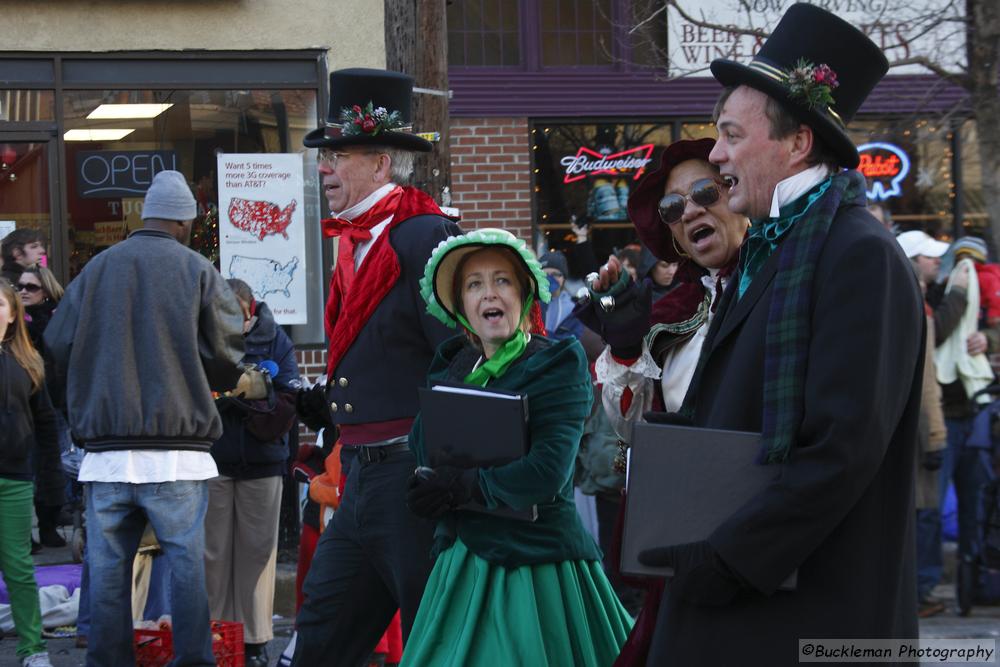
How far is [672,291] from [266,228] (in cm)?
571

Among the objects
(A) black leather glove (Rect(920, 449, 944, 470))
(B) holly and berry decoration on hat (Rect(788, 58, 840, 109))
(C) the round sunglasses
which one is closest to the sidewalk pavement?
(A) black leather glove (Rect(920, 449, 944, 470))

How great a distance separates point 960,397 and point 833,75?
6.05m

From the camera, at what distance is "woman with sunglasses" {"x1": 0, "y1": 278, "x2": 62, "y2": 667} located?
6516 millimetres

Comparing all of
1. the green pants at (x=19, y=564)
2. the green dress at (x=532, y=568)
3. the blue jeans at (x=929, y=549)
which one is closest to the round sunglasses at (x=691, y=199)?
the green dress at (x=532, y=568)

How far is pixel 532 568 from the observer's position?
4.25 metres

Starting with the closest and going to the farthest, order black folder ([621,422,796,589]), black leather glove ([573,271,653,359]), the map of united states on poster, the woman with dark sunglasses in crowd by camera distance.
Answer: black folder ([621,422,796,589])
black leather glove ([573,271,653,359])
the woman with dark sunglasses in crowd
the map of united states on poster

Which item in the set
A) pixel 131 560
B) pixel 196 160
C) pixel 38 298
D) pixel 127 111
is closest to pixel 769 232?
pixel 131 560

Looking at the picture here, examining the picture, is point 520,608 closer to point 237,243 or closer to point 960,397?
point 960,397

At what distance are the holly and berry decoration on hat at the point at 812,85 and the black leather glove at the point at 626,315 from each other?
4.86ft

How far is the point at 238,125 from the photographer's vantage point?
9641 mm

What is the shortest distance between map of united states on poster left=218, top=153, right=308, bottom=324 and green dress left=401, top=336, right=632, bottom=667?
5393mm

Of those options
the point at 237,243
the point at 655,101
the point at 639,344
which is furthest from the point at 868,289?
the point at 655,101

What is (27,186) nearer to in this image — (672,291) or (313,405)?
(313,405)

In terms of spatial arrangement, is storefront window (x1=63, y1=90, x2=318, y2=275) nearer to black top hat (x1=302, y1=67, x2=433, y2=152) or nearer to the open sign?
the open sign
